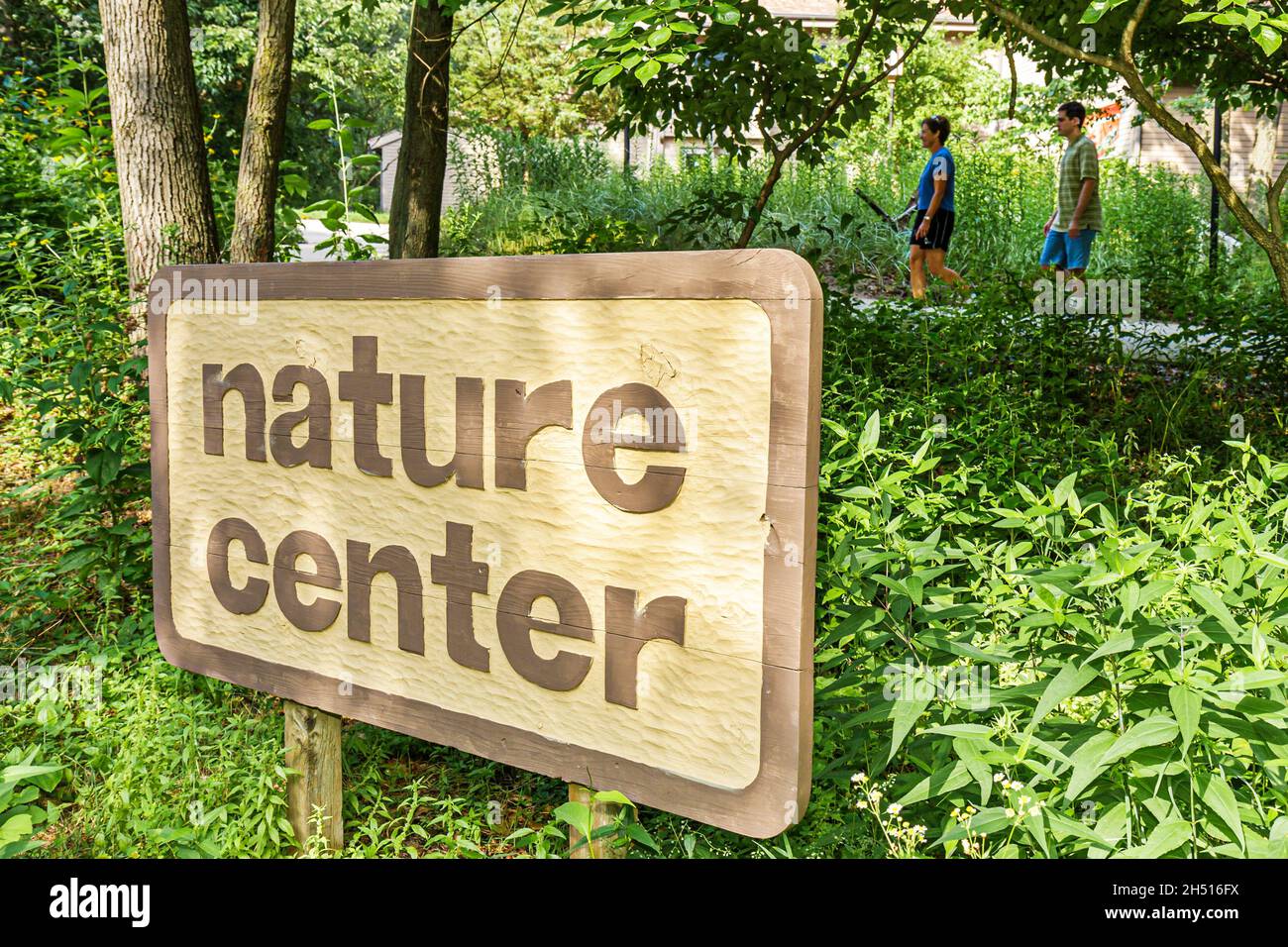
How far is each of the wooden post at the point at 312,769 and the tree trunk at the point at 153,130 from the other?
2.97 metres

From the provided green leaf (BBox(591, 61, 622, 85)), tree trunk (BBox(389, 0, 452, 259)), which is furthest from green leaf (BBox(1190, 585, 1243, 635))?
tree trunk (BBox(389, 0, 452, 259))

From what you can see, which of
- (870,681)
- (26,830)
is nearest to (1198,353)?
(870,681)

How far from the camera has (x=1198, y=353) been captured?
619 cm

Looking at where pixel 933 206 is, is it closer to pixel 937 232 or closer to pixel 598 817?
pixel 937 232

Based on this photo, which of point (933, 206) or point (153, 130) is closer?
point (153, 130)

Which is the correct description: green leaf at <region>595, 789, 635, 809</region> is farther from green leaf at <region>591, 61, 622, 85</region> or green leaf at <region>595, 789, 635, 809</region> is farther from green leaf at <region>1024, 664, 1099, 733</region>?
green leaf at <region>591, 61, 622, 85</region>

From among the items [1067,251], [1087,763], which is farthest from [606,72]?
[1067,251]

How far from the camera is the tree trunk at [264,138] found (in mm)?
5414

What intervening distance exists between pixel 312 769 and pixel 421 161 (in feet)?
16.6

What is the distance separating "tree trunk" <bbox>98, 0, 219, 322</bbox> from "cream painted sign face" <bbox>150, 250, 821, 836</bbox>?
232 cm

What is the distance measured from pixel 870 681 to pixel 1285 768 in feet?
3.70

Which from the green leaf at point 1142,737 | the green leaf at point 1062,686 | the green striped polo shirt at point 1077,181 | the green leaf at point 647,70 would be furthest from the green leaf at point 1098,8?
the green striped polo shirt at point 1077,181

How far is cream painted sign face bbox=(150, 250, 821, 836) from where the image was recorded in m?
1.88

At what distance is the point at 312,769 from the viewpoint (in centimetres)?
287
